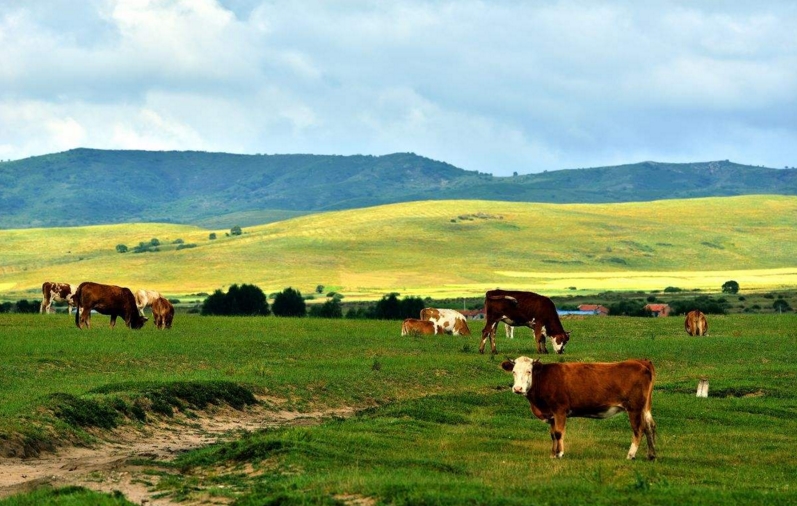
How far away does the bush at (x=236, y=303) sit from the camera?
284 feet

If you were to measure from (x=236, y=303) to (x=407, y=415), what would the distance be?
6160 centimetres

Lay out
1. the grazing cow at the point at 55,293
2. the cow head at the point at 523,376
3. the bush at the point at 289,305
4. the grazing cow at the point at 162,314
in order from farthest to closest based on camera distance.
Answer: the bush at the point at 289,305 → the grazing cow at the point at 55,293 → the grazing cow at the point at 162,314 → the cow head at the point at 523,376

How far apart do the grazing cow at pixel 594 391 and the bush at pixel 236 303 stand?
6441 centimetres

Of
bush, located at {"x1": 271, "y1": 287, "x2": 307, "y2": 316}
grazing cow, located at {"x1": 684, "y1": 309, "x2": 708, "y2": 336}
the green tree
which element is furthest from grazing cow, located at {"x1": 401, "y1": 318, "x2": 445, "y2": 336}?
the green tree

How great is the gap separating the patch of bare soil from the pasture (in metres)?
0.41

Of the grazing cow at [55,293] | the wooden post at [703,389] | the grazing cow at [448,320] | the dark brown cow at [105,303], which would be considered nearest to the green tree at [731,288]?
the grazing cow at [448,320]

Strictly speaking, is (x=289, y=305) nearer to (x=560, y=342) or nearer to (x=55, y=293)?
(x=55, y=293)

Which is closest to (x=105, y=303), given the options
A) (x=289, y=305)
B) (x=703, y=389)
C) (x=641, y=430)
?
(x=703, y=389)

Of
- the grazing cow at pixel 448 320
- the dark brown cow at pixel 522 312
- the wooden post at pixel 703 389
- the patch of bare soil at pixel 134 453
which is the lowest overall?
the patch of bare soil at pixel 134 453

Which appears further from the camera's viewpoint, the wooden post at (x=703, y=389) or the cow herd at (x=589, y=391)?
the wooden post at (x=703, y=389)

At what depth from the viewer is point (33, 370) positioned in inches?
1275

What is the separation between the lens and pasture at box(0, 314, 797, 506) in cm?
1795

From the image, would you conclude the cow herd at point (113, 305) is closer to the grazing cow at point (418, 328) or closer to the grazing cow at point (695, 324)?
the grazing cow at point (418, 328)

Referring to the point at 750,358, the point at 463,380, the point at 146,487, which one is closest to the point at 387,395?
the point at 463,380
